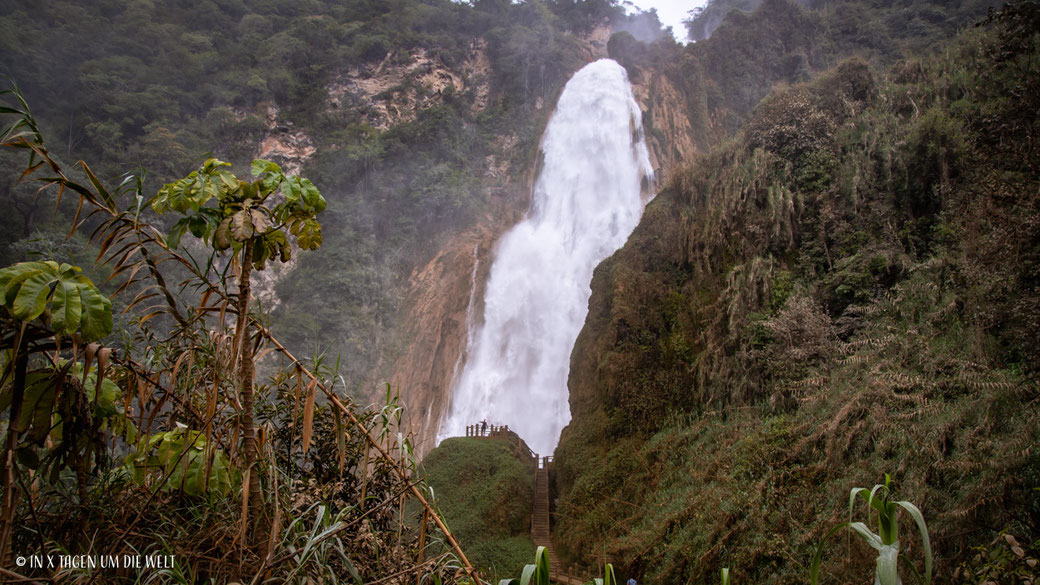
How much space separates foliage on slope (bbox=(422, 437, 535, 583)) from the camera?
1238 centimetres

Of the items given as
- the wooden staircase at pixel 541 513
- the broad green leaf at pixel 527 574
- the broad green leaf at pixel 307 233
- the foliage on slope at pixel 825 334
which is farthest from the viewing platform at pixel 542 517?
the broad green leaf at pixel 307 233

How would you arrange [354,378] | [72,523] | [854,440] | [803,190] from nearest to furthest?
1. [72,523]
2. [854,440]
3. [803,190]
4. [354,378]

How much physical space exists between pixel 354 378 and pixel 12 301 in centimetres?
2395

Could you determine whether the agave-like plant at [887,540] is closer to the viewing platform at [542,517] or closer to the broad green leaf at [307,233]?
the broad green leaf at [307,233]

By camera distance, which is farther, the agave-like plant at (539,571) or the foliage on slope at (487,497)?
the foliage on slope at (487,497)

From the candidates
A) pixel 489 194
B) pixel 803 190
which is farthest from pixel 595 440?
pixel 489 194

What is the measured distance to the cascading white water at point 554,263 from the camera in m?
24.1

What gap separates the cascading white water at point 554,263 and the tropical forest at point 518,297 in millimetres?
176

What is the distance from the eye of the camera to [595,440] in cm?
1232

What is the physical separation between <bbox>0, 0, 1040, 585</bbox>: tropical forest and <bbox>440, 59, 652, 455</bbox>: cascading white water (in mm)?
176

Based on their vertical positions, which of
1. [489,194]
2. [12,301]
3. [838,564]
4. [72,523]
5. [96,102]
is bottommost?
[838,564]

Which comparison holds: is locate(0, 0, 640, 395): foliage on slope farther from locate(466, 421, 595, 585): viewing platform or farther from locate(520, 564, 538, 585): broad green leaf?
locate(520, 564, 538, 585): broad green leaf

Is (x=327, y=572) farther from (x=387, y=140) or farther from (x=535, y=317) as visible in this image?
(x=387, y=140)

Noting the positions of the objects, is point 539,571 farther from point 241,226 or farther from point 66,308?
point 66,308
